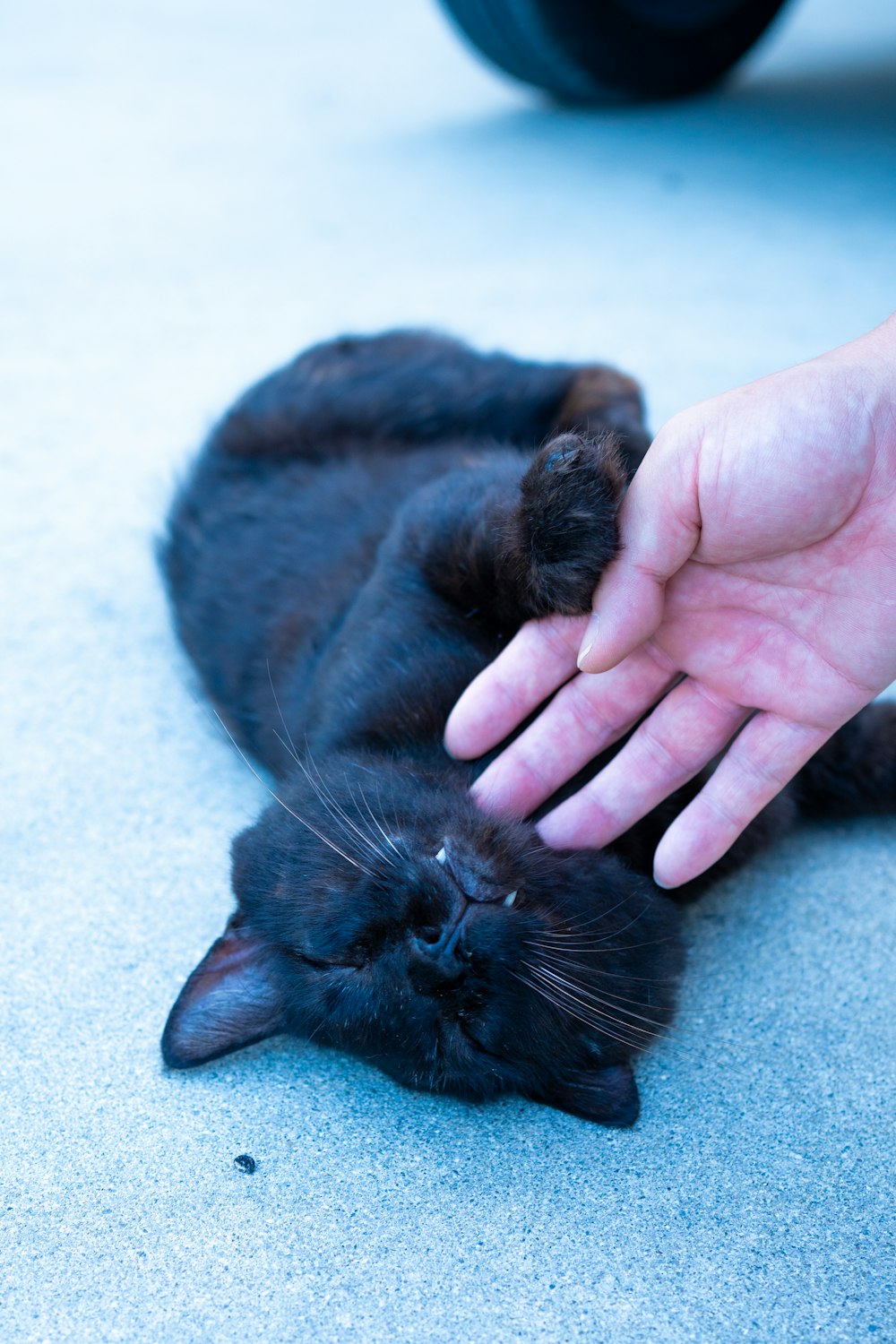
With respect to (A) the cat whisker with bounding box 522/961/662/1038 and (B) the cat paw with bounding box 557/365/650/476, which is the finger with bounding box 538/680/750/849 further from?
(B) the cat paw with bounding box 557/365/650/476

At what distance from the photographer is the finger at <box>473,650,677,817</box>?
5.74ft

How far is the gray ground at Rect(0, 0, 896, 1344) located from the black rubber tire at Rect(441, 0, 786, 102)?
15 centimetres

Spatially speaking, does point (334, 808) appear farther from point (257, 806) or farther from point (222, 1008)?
point (257, 806)

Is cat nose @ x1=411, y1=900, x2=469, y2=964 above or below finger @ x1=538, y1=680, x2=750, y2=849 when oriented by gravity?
above

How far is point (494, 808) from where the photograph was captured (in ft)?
5.67

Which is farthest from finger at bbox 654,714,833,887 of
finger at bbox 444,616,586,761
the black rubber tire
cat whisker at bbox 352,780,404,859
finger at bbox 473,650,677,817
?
the black rubber tire

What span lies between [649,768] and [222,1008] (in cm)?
70

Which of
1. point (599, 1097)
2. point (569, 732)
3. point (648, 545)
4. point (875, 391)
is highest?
point (875, 391)

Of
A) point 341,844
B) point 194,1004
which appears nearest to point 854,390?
point 341,844

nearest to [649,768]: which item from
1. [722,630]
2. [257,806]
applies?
[722,630]

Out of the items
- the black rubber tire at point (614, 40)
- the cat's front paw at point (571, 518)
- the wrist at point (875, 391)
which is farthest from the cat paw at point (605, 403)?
the black rubber tire at point (614, 40)

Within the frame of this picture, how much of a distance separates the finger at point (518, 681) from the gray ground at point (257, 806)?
0.46m

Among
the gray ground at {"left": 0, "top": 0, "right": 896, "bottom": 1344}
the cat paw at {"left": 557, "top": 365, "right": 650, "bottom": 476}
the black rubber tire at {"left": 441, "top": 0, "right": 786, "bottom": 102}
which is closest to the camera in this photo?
the gray ground at {"left": 0, "top": 0, "right": 896, "bottom": 1344}

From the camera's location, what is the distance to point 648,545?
1600mm
